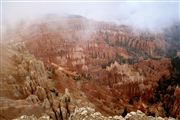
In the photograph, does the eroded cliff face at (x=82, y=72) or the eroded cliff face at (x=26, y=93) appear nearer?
the eroded cliff face at (x=26, y=93)

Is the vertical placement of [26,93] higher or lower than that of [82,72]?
higher

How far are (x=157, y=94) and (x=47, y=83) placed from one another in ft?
229

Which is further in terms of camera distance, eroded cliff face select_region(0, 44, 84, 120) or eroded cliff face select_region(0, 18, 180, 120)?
eroded cliff face select_region(0, 18, 180, 120)

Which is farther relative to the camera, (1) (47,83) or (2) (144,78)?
(2) (144,78)

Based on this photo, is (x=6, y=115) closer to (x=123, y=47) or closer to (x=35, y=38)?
(x=35, y=38)

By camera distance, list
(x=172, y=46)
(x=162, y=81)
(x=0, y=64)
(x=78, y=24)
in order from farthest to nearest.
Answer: (x=78, y=24) < (x=172, y=46) < (x=162, y=81) < (x=0, y=64)

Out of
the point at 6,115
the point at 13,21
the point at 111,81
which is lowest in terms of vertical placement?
the point at 111,81

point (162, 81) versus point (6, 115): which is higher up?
point (6, 115)

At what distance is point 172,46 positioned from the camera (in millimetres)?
177375

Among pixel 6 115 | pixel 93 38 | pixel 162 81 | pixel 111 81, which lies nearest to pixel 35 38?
pixel 93 38

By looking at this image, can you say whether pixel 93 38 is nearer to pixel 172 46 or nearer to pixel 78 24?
pixel 78 24

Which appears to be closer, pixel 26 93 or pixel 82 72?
pixel 26 93

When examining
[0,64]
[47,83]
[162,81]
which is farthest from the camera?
[162,81]

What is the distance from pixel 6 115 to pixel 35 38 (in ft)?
407
